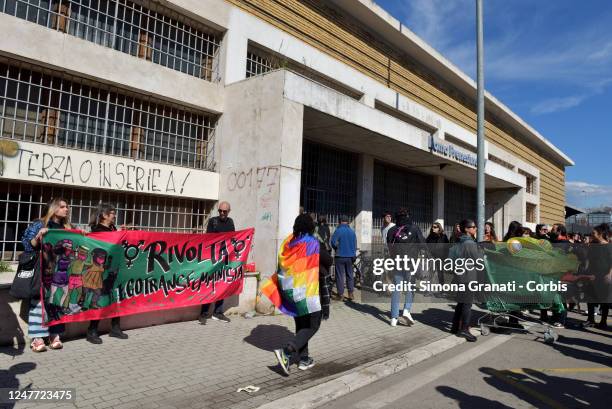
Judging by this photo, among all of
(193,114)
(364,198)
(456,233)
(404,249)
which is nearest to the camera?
(404,249)

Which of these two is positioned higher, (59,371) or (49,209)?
(49,209)

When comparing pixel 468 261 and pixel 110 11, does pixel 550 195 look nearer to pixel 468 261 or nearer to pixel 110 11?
pixel 468 261

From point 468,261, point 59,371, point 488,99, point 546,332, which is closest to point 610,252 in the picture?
point 546,332

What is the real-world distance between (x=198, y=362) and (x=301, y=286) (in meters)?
1.54

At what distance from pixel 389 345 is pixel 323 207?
266 inches

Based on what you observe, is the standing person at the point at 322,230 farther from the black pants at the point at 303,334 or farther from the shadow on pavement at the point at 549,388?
the shadow on pavement at the point at 549,388

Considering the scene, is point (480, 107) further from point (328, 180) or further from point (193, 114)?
point (193, 114)

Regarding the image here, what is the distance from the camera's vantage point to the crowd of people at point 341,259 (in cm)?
494

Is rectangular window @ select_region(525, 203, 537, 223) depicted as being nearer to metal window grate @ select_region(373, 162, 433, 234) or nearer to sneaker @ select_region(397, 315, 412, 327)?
metal window grate @ select_region(373, 162, 433, 234)

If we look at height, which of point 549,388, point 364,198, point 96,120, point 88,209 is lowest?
point 549,388

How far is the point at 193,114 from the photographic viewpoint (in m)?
9.41

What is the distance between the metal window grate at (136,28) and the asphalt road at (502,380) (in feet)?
25.1

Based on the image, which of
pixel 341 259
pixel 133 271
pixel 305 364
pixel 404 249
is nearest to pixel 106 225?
pixel 133 271

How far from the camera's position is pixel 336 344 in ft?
19.7
